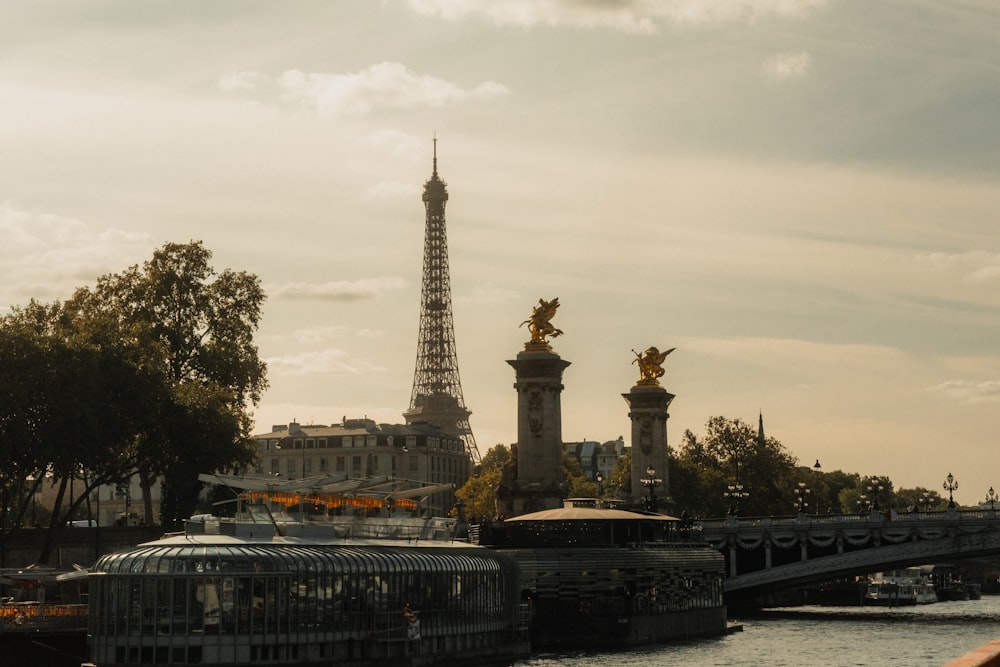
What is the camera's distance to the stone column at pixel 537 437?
10431 cm

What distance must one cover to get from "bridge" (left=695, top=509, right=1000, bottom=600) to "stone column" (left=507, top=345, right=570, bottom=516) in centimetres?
1180

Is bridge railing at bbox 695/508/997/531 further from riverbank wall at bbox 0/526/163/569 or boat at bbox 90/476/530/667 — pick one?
boat at bbox 90/476/530/667

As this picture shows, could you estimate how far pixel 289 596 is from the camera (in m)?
55.4

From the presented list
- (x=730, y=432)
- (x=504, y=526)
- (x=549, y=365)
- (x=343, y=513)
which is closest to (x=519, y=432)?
(x=549, y=365)

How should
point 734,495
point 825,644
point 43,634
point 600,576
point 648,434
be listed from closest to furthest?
point 43,634, point 600,576, point 825,644, point 648,434, point 734,495

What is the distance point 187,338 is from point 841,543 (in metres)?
46.4

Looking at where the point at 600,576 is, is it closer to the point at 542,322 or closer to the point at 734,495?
the point at 542,322

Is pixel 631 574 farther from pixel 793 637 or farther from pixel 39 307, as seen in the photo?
pixel 39 307

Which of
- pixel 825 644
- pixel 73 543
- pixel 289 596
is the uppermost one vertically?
pixel 73 543

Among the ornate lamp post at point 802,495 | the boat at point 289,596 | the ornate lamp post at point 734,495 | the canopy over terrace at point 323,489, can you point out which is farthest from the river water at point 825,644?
the ornate lamp post at point 802,495

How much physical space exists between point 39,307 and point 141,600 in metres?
47.3

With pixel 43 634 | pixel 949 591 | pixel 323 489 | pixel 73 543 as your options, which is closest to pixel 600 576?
pixel 323 489

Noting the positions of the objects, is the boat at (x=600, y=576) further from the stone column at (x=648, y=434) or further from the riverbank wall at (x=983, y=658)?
the riverbank wall at (x=983, y=658)

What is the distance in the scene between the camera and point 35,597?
73.4 metres
